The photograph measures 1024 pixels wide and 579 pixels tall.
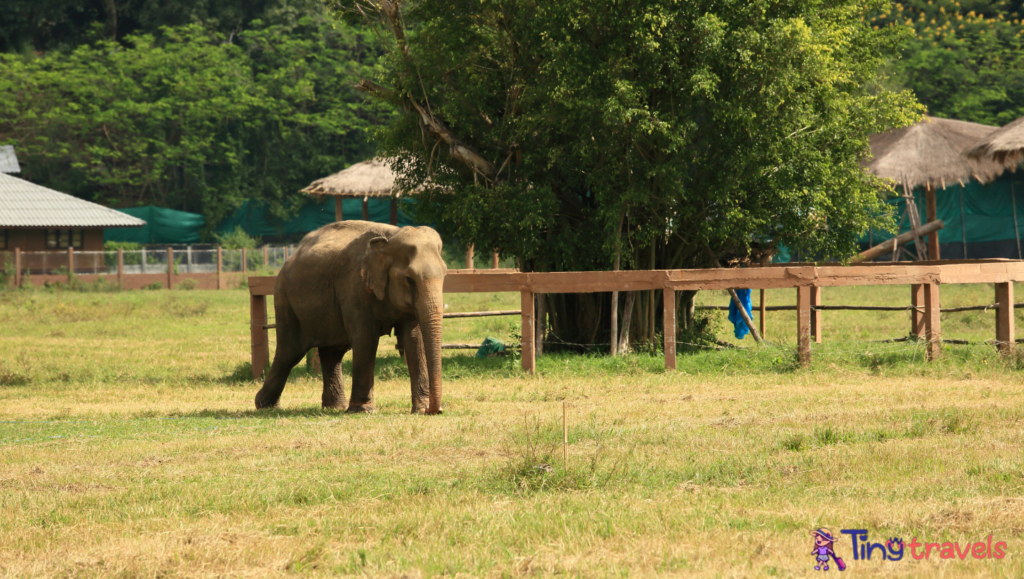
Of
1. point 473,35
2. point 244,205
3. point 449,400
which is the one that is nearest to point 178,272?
point 244,205

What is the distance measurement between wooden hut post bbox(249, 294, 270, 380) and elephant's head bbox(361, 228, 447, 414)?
177 inches

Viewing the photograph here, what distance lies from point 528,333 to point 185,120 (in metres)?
42.5

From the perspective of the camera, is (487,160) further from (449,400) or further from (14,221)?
(14,221)

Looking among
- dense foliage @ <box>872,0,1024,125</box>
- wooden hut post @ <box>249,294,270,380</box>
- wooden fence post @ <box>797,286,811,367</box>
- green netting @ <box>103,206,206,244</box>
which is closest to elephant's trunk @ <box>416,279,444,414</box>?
wooden hut post @ <box>249,294,270,380</box>

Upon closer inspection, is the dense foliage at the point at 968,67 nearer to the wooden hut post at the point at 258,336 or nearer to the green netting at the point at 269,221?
the green netting at the point at 269,221

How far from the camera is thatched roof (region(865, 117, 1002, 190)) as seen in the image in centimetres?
2944

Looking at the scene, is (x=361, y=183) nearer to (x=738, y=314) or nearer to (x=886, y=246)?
(x=886, y=246)

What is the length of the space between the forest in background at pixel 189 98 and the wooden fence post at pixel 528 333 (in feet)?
124

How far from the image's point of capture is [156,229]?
4831 centimetres

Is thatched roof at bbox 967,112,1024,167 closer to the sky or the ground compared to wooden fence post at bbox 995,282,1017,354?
closer to the sky

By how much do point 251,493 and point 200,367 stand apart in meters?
10.2

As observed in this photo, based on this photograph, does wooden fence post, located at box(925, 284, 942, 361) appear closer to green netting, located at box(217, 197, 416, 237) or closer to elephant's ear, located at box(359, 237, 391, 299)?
elephant's ear, located at box(359, 237, 391, 299)

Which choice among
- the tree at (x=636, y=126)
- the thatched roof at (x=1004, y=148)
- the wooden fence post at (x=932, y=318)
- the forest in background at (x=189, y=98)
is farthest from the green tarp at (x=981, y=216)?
the wooden fence post at (x=932, y=318)

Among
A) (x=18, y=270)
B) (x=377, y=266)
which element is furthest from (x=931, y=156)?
(x=18, y=270)
